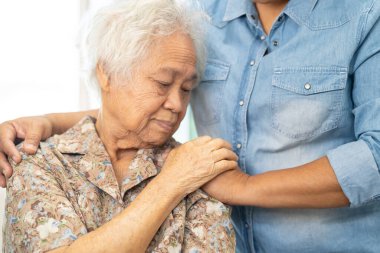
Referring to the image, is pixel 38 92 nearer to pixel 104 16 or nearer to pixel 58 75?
pixel 58 75

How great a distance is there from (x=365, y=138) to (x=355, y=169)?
0.09 m

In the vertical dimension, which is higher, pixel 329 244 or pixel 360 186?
pixel 360 186

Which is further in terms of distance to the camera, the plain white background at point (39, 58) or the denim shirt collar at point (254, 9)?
the plain white background at point (39, 58)

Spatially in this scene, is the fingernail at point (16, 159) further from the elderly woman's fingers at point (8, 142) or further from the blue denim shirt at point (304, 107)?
the blue denim shirt at point (304, 107)

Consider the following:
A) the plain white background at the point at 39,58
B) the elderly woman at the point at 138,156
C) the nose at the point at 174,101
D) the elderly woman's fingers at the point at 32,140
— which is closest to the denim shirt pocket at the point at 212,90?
the elderly woman at the point at 138,156

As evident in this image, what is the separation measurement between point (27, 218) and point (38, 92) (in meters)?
1.21

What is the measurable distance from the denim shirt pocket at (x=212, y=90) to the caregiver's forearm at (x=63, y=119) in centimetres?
38

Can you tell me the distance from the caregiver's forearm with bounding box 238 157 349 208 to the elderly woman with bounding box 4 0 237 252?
10cm

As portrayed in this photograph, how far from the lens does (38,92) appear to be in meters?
2.56

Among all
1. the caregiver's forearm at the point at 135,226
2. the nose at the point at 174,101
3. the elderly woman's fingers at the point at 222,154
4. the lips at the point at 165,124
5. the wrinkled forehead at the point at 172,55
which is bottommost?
the caregiver's forearm at the point at 135,226

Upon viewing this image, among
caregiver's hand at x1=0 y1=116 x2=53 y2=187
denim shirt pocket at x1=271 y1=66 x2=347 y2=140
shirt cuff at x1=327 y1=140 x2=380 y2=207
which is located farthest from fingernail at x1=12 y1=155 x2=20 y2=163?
shirt cuff at x1=327 y1=140 x2=380 y2=207

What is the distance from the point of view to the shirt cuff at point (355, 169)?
5.11ft

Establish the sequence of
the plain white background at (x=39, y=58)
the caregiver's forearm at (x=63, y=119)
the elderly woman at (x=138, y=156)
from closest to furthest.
→ the elderly woman at (x=138, y=156), the caregiver's forearm at (x=63, y=119), the plain white background at (x=39, y=58)

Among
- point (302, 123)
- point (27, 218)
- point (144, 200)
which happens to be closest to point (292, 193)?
point (302, 123)
